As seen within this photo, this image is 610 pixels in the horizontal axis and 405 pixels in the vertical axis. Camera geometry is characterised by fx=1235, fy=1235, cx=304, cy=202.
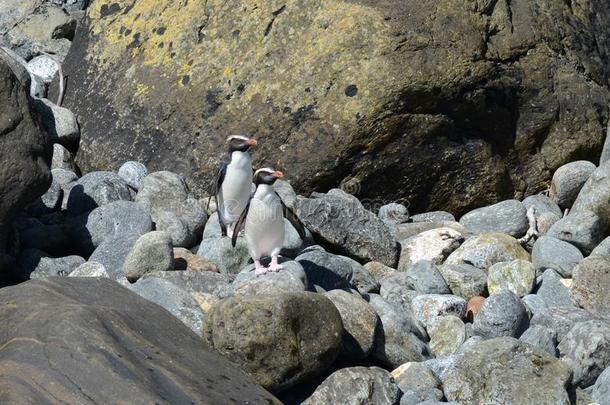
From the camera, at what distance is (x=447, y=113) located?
11.9 m

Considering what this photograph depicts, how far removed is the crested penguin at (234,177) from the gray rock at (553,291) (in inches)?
111

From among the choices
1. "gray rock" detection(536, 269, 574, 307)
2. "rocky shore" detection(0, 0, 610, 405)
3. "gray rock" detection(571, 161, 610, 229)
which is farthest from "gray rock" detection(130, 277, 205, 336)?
"gray rock" detection(571, 161, 610, 229)

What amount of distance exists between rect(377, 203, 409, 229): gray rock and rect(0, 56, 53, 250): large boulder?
3.27 meters

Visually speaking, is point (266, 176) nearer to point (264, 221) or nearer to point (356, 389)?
point (264, 221)

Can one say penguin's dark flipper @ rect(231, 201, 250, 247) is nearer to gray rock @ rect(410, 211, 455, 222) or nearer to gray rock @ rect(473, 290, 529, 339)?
gray rock @ rect(473, 290, 529, 339)

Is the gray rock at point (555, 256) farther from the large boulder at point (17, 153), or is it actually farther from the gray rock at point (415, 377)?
the large boulder at point (17, 153)

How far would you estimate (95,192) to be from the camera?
459 inches

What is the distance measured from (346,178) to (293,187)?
0.52m

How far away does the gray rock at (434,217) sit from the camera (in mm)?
12016

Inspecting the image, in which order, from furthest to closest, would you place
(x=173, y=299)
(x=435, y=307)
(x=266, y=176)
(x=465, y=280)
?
(x=465, y=280) → (x=266, y=176) → (x=435, y=307) → (x=173, y=299)

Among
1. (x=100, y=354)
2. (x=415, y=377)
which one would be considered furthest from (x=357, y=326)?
(x=100, y=354)

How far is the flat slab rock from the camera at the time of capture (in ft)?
20.9

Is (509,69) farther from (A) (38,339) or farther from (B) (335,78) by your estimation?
(A) (38,339)

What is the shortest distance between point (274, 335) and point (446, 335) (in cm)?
181
